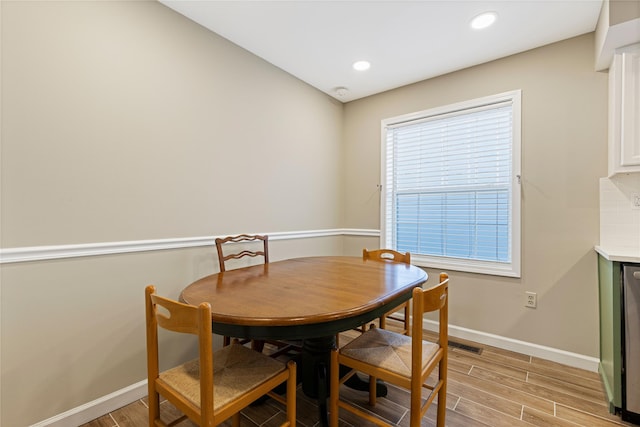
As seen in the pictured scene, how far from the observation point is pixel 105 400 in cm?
166

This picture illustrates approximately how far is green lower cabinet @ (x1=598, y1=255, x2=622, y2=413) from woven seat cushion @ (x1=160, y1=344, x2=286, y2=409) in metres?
1.89

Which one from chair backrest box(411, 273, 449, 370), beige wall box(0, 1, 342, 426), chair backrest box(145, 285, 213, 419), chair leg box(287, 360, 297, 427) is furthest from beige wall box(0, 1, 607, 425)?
chair backrest box(411, 273, 449, 370)

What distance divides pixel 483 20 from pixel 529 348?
2535 millimetres

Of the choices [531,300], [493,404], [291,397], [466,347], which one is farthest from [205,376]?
[531,300]

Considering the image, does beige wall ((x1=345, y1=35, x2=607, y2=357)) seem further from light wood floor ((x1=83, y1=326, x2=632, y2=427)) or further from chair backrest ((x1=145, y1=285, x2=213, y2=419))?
chair backrest ((x1=145, y1=285, x2=213, y2=419))

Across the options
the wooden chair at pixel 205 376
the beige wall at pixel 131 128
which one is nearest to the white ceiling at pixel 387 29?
the beige wall at pixel 131 128

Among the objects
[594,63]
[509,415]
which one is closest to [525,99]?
[594,63]

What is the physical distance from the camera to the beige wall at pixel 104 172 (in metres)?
1.41

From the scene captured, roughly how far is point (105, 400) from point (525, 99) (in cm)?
363

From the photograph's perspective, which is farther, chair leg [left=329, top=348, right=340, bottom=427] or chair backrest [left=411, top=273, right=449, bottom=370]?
chair leg [left=329, top=348, right=340, bottom=427]

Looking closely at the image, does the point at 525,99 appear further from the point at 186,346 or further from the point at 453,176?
the point at 186,346

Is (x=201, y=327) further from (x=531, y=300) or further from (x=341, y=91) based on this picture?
(x=341, y=91)

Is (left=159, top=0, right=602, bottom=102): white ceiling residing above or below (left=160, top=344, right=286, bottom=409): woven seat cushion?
above

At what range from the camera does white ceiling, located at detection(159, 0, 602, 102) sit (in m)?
1.91
